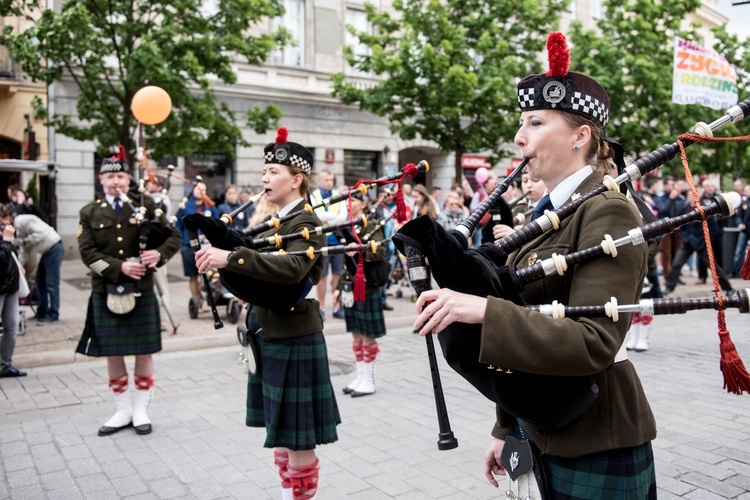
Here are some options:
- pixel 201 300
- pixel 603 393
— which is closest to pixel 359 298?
pixel 603 393

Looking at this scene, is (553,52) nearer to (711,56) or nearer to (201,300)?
(201,300)

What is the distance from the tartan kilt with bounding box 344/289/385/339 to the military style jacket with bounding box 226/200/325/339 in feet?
8.57

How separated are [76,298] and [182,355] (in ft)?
16.1

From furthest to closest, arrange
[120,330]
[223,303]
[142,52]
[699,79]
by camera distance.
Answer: [699,79], [142,52], [223,303], [120,330]

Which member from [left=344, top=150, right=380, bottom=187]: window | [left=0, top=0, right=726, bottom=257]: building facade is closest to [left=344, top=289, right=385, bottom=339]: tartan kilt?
[left=0, top=0, right=726, bottom=257]: building facade

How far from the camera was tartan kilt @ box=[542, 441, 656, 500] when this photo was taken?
72.6 inches

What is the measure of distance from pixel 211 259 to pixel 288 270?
1.35 ft

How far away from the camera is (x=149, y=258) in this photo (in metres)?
5.27

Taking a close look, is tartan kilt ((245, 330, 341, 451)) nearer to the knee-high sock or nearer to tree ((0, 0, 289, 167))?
the knee-high sock

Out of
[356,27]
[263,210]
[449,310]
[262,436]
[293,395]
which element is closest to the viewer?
[449,310]

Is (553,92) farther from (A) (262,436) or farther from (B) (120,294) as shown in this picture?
(B) (120,294)

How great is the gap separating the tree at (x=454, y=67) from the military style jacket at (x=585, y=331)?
46.0 ft

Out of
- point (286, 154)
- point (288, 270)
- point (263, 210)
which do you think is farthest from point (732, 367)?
point (263, 210)

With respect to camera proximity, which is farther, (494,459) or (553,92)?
(494,459)
